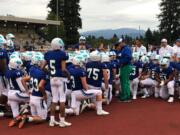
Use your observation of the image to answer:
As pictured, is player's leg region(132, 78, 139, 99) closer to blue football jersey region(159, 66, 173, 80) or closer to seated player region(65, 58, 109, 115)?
blue football jersey region(159, 66, 173, 80)

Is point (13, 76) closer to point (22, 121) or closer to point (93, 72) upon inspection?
point (22, 121)

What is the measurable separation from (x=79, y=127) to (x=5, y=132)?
167cm

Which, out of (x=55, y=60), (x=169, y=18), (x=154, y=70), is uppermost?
(x=169, y=18)

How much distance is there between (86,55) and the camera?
11.0 meters

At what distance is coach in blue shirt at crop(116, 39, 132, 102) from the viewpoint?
1269 cm

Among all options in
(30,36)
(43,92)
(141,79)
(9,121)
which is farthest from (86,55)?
(30,36)

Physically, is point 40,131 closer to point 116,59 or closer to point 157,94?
point 116,59

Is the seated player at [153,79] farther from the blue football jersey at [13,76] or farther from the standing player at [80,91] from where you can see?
the blue football jersey at [13,76]

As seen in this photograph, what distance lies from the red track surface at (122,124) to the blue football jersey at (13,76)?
0.90 meters

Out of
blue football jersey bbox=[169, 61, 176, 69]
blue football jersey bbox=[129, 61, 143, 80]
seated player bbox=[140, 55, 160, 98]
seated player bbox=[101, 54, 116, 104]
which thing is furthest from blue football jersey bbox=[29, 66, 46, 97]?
blue football jersey bbox=[169, 61, 176, 69]

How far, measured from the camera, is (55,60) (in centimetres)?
944

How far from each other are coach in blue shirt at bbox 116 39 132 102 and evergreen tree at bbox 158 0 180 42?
155ft

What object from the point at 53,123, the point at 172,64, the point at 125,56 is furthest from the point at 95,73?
the point at 172,64

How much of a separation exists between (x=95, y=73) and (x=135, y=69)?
2.79 meters
